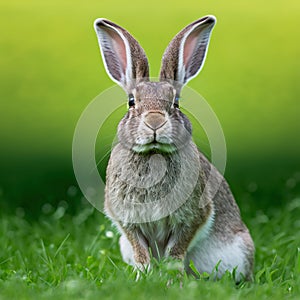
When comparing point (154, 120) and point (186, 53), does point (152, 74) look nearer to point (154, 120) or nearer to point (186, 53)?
point (186, 53)

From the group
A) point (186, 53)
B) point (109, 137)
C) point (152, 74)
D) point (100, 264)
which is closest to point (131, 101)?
point (109, 137)

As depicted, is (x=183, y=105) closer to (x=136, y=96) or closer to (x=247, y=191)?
(x=136, y=96)

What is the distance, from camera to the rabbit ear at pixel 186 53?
6.07 m

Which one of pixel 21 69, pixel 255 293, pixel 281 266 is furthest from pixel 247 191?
pixel 21 69

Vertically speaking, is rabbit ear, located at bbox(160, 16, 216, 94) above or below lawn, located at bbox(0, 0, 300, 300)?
above

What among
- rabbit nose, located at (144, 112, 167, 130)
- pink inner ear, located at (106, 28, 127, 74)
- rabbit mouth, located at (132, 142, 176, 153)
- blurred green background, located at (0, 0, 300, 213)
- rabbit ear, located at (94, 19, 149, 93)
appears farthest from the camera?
blurred green background, located at (0, 0, 300, 213)

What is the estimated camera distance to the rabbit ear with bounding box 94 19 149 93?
6059 millimetres

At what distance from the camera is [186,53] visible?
6.27 meters

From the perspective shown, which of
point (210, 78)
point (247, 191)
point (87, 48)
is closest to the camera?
point (247, 191)

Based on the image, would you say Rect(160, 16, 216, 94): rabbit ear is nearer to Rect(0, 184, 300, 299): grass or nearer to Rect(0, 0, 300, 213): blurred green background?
Rect(0, 184, 300, 299): grass

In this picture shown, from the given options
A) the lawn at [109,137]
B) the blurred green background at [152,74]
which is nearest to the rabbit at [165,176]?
the lawn at [109,137]

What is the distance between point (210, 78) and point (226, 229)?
6641mm

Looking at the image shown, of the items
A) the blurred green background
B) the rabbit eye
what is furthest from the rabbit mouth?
the blurred green background

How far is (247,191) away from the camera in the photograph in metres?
8.67
